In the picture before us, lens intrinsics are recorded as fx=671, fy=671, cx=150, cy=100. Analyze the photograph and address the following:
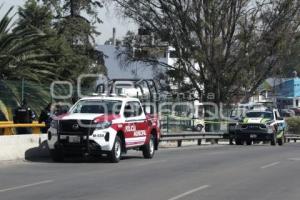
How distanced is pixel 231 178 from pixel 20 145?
777 centimetres

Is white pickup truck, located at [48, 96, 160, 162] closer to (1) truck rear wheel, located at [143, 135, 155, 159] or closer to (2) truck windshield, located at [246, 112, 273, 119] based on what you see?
(1) truck rear wheel, located at [143, 135, 155, 159]

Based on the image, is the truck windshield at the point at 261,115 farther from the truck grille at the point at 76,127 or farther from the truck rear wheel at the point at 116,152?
the truck grille at the point at 76,127

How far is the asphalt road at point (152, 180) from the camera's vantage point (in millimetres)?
12477

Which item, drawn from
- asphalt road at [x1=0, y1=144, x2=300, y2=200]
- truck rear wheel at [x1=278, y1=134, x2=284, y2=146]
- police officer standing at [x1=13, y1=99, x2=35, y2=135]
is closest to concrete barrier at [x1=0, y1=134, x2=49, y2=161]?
asphalt road at [x1=0, y1=144, x2=300, y2=200]

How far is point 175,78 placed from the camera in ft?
154

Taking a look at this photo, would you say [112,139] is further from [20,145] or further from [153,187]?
[153,187]

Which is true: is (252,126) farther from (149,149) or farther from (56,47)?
(149,149)

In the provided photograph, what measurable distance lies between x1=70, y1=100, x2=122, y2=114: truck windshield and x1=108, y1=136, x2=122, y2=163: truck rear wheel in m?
0.95

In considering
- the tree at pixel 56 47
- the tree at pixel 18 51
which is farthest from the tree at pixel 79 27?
the tree at pixel 18 51

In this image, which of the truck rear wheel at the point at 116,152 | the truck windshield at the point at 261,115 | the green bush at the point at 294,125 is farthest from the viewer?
the green bush at the point at 294,125

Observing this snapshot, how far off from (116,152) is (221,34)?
25.7 meters

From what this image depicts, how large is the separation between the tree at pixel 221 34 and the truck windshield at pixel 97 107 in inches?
899

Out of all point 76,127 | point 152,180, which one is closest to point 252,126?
point 76,127

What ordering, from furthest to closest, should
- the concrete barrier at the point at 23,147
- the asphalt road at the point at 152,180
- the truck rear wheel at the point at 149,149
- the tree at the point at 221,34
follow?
the tree at the point at 221,34, the truck rear wheel at the point at 149,149, the concrete barrier at the point at 23,147, the asphalt road at the point at 152,180
